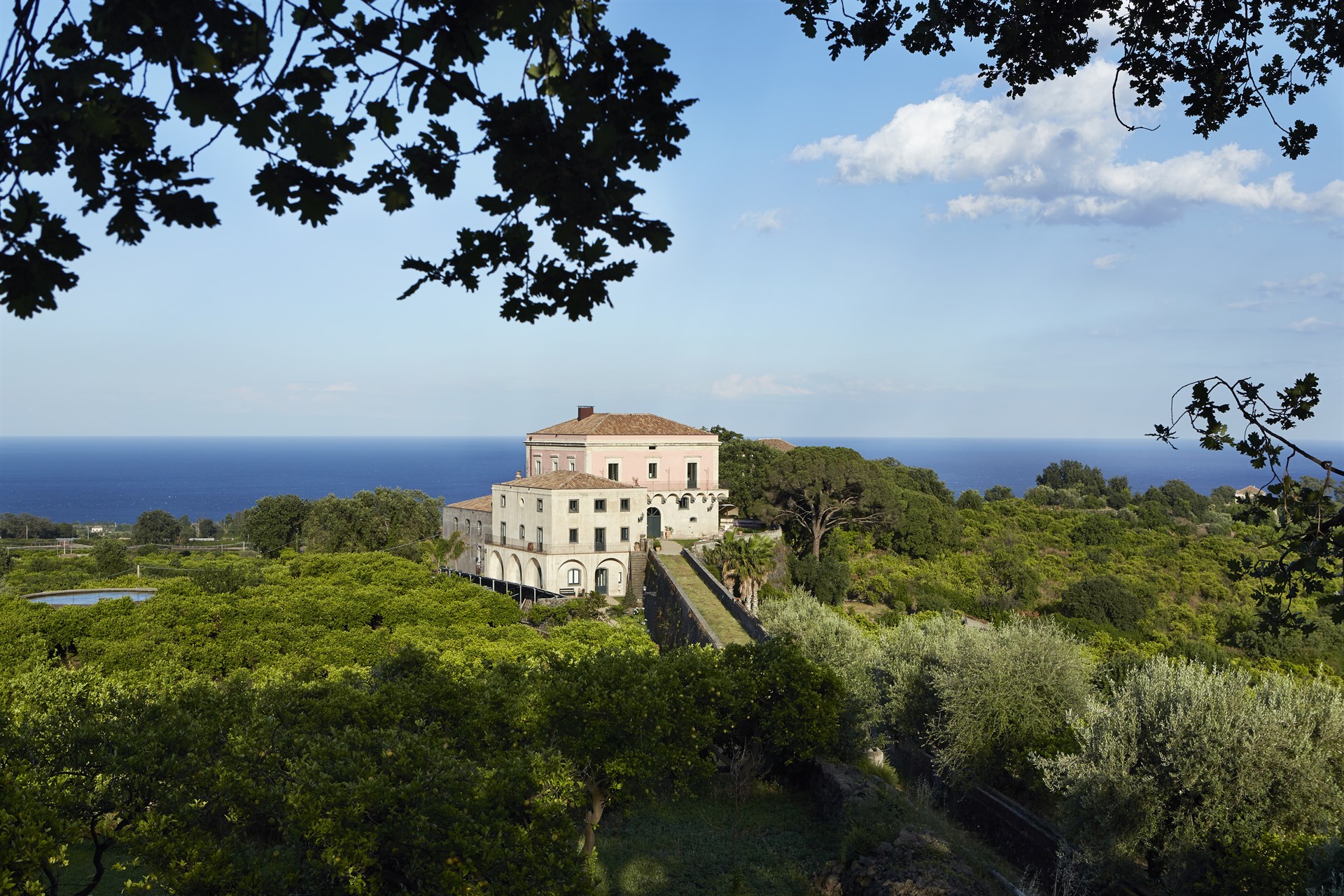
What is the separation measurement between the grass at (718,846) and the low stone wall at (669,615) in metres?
4.58

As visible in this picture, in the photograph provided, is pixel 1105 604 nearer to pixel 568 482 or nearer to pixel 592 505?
pixel 592 505

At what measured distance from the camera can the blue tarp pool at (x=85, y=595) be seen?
104 ft

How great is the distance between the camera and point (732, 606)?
83.8 ft

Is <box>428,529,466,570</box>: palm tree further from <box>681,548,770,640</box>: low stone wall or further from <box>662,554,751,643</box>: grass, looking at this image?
<box>681,548,770,640</box>: low stone wall

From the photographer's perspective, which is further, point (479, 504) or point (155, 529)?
point (155, 529)

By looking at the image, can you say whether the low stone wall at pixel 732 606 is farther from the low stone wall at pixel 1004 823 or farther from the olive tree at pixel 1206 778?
the olive tree at pixel 1206 778

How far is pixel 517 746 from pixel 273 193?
9.68 metres

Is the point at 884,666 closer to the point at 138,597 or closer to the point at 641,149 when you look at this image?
the point at 641,149

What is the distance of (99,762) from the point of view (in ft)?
31.0

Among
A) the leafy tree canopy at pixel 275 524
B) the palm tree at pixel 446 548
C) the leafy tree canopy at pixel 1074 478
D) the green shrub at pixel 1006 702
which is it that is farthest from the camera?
the leafy tree canopy at pixel 1074 478

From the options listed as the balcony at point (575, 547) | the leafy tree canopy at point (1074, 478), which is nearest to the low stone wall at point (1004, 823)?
the balcony at point (575, 547)

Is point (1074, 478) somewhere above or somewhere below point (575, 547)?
above

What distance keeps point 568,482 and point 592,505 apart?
5.13 ft

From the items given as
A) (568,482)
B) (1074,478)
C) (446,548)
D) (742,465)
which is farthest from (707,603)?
(1074,478)
